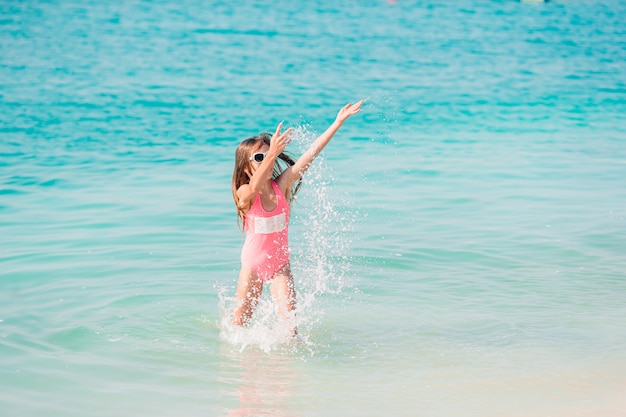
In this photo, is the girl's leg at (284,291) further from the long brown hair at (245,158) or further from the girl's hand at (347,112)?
the girl's hand at (347,112)

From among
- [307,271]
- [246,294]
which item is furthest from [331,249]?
[246,294]

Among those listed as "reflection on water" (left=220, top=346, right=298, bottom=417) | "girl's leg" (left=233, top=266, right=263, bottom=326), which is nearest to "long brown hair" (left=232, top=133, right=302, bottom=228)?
"girl's leg" (left=233, top=266, right=263, bottom=326)

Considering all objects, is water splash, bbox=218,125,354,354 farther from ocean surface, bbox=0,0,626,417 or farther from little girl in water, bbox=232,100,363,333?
little girl in water, bbox=232,100,363,333

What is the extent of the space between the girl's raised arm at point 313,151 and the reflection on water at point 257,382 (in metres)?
1.08

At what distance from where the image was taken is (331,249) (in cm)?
873

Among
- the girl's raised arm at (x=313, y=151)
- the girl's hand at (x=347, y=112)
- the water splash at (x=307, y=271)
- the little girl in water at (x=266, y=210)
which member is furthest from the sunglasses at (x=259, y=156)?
the water splash at (x=307, y=271)

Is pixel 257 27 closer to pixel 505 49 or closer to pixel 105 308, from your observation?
pixel 505 49

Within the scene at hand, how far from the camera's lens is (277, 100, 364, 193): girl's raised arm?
5594 mm

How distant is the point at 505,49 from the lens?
2855 centimetres

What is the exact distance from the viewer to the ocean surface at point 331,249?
557cm

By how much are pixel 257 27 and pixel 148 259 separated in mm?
27071

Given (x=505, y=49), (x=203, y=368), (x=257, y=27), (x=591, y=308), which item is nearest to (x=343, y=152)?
(x=591, y=308)

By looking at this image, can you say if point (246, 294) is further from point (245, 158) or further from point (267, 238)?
point (245, 158)

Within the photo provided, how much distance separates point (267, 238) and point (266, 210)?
0.18 metres
